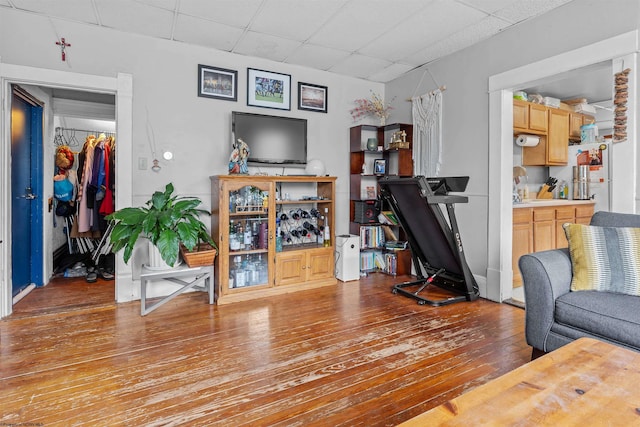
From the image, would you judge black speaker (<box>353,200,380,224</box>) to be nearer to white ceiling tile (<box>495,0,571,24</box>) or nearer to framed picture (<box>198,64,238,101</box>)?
framed picture (<box>198,64,238,101</box>)

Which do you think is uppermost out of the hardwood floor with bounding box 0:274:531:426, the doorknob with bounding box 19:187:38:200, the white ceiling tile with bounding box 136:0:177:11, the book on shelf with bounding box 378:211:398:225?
the white ceiling tile with bounding box 136:0:177:11

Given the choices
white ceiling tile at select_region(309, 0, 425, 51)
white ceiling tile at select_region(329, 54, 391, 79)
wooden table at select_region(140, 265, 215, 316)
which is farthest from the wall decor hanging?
wooden table at select_region(140, 265, 215, 316)

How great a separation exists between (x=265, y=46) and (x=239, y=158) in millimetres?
1219

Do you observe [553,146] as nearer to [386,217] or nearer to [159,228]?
[386,217]

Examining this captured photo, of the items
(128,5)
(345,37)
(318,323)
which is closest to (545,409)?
(318,323)

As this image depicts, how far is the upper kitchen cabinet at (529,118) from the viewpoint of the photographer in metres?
4.03

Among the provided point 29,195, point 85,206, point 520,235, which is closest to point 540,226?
point 520,235

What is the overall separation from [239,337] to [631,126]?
3.26 metres

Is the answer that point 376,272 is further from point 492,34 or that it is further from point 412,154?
point 492,34

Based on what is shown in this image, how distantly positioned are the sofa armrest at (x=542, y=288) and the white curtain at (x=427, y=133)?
6.82 ft

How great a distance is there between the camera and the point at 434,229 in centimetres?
333

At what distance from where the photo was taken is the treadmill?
10.3 ft

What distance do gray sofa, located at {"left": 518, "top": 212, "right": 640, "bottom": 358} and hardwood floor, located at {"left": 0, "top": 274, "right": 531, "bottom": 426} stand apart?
0.31m

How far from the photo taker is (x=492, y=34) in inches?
136
